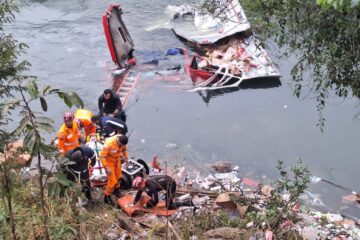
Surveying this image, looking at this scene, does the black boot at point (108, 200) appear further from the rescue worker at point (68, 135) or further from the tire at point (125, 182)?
the rescue worker at point (68, 135)

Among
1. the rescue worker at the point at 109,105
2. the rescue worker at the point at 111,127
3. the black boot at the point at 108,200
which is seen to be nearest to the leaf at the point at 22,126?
the black boot at the point at 108,200

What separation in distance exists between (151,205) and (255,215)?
81.3 inches

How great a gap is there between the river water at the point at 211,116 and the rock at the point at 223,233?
13.8 ft

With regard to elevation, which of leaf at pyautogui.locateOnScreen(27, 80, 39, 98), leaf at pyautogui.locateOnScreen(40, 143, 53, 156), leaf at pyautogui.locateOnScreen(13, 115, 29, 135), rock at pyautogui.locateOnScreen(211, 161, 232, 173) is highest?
leaf at pyautogui.locateOnScreen(27, 80, 39, 98)

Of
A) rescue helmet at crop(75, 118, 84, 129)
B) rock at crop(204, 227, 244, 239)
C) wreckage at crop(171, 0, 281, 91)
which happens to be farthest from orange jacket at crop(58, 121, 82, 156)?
wreckage at crop(171, 0, 281, 91)

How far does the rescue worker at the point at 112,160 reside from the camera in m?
8.09

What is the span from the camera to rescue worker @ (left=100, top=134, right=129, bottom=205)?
8.09 metres

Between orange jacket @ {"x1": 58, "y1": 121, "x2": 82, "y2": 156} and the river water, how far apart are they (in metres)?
3.03

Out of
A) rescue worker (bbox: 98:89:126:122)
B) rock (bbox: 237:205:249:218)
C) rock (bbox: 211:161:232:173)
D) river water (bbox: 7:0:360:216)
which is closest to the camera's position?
rock (bbox: 237:205:249:218)

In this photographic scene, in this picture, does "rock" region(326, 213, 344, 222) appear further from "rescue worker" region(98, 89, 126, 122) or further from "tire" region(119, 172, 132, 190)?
"rescue worker" region(98, 89, 126, 122)

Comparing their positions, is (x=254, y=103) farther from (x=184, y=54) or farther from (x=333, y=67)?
(x=333, y=67)

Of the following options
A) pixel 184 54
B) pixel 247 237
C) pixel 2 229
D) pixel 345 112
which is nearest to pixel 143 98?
pixel 184 54

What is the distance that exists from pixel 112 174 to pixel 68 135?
4.40ft

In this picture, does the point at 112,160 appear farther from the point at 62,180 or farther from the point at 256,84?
the point at 256,84
